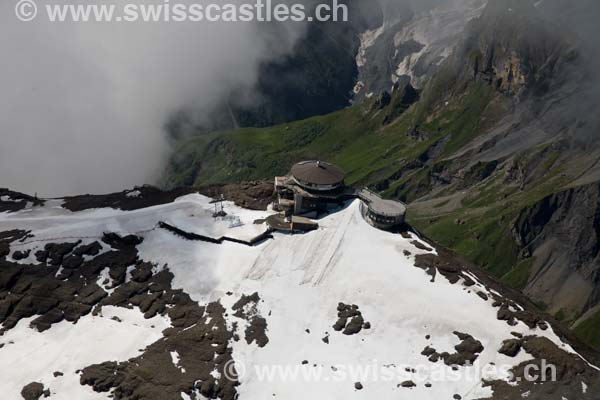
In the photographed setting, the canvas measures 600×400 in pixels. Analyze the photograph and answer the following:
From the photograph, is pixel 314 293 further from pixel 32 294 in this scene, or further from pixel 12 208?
pixel 12 208

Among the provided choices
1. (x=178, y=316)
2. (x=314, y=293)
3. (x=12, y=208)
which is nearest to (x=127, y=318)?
(x=178, y=316)

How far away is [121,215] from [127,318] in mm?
26528

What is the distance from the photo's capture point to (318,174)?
105 meters

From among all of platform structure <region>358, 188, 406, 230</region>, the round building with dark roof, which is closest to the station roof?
the round building with dark roof

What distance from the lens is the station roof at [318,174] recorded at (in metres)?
104

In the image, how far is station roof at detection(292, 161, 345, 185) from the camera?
341 ft

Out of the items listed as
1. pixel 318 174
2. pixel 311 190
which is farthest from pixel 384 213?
pixel 318 174

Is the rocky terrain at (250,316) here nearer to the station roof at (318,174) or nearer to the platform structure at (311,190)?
the platform structure at (311,190)

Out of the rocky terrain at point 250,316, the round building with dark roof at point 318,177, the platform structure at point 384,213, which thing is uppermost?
Result: the round building with dark roof at point 318,177

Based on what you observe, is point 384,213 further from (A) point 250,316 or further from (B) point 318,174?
(A) point 250,316

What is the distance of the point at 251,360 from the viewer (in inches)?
2938

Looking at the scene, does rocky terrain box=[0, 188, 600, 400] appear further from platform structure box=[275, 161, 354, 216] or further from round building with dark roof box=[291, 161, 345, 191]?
round building with dark roof box=[291, 161, 345, 191]

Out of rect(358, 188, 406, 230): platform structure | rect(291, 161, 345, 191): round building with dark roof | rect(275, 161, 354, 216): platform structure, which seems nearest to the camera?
rect(358, 188, 406, 230): platform structure

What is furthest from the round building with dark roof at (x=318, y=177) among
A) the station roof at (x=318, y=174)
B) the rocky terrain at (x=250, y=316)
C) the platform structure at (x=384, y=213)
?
the platform structure at (x=384, y=213)
